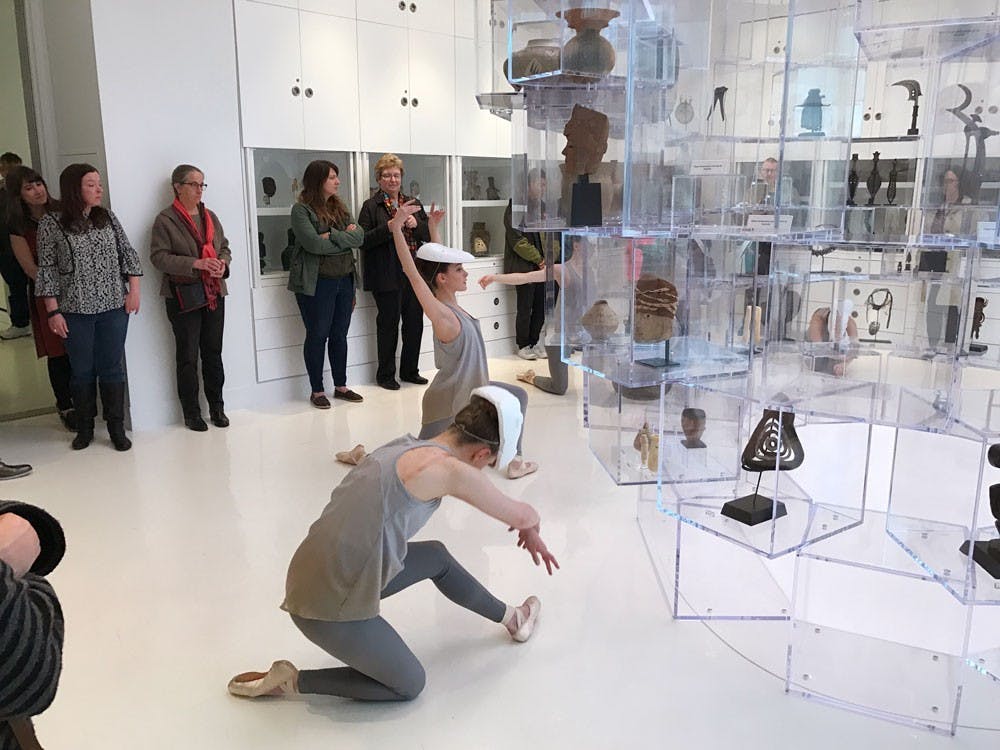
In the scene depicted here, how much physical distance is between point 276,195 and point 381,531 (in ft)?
13.2

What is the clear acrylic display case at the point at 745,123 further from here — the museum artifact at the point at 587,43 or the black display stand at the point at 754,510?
the black display stand at the point at 754,510

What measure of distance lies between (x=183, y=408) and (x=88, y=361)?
0.69 metres

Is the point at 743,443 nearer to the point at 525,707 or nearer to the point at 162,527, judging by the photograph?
the point at 525,707

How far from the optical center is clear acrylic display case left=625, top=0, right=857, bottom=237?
96.5 inches

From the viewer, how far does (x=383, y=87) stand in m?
5.88

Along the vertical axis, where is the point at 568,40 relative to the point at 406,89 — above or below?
below

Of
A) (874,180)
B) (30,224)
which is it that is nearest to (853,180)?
(874,180)

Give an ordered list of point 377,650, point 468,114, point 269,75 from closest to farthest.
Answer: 1. point 377,650
2. point 269,75
3. point 468,114

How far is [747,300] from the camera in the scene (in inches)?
113

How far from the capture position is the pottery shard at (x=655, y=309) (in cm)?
292

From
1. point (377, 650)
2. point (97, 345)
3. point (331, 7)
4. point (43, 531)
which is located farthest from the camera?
point (331, 7)

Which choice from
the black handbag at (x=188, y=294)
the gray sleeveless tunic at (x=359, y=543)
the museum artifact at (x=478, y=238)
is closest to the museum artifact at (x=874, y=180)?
the gray sleeveless tunic at (x=359, y=543)

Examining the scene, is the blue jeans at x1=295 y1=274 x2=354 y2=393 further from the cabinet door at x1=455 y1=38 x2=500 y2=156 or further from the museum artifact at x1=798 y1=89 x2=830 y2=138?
the museum artifact at x1=798 y1=89 x2=830 y2=138

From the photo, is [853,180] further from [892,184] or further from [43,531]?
[43,531]
